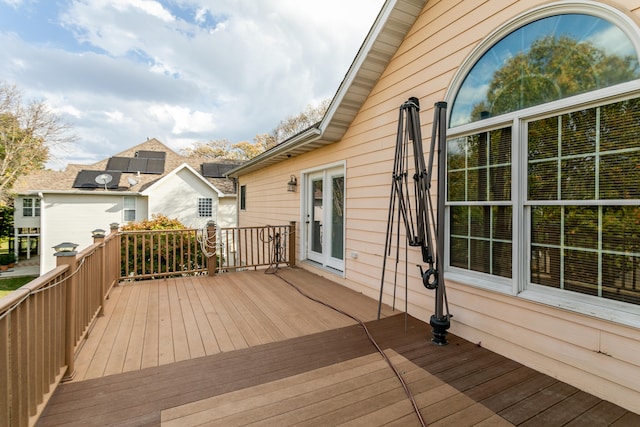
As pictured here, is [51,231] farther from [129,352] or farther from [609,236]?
[609,236]

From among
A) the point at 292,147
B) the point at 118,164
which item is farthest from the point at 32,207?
the point at 292,147

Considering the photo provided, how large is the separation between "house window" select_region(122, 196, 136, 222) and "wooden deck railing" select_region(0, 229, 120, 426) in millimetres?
14446

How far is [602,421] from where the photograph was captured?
5.51 feet

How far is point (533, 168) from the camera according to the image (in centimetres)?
230

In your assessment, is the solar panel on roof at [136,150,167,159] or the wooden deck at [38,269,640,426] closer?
the wooden deck at [38,269,640,426]

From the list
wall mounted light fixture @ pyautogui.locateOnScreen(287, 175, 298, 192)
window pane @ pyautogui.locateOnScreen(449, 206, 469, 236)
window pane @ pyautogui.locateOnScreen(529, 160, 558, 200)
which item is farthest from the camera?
wall mounted light fixture @ pyautogui.locateOnScreen(287, 175, 298, 192)

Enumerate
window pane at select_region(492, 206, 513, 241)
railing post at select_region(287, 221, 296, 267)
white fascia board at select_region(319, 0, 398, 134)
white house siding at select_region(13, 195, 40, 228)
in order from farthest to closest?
white house siding at select_region(13, 195, 40, 228) < railing post at select_region(287, 221, 296, 267) < white fascia board at select_region(319, 0, 398, 134) < window pane at select_region(492, 206, 513, 241)

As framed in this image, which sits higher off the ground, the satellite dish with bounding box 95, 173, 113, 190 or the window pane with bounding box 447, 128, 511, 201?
the satellite dish with bounding box 95, 173, 113, 190

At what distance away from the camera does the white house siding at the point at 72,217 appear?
44.8 ft

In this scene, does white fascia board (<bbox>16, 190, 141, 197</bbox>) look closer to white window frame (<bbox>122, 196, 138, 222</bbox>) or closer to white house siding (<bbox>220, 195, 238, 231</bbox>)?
white window frame (<bbox>122, 196, 138, 222</bbox>)

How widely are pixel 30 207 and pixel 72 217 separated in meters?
4.47

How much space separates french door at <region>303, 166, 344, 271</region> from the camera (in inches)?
194

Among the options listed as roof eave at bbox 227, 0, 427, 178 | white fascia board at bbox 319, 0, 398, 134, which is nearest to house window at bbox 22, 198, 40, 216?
roof eave at bbox 227, 0, 427, 178

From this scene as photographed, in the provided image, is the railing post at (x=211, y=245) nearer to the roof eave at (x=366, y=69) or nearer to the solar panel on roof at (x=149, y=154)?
the roof eave at (x=366, y=69)
